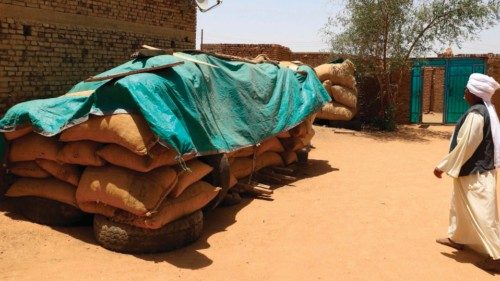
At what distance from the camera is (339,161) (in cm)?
979

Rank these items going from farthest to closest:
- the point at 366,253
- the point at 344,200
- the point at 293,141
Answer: the point at 293,141 < the point at 344,200 < the point at 366,253

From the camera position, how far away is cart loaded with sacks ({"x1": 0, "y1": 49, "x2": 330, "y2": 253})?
4.50 meters

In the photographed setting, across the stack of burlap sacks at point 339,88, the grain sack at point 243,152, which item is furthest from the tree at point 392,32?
the grain sack at point 243,152

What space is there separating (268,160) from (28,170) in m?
3.68

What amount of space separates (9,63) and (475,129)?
5603 mm

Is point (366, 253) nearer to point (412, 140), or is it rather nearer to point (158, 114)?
point (158, 114)

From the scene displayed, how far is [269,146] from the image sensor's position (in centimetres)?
753

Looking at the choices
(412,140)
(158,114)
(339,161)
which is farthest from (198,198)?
(412,140)

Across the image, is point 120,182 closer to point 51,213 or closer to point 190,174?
point 190,174

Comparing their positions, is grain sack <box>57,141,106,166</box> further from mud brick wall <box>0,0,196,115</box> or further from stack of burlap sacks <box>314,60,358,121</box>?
stack of burlap sacks <box>314,60,358,121</box>

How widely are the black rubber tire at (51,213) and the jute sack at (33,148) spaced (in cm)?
47

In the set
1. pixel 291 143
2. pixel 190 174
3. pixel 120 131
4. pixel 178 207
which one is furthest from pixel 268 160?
pixel 120 131

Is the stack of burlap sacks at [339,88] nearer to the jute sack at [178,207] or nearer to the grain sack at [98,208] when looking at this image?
the jute sack at [178,207]

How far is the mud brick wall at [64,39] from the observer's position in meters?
6.23
